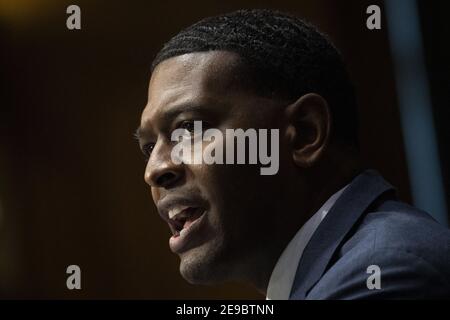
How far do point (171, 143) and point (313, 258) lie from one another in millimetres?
341

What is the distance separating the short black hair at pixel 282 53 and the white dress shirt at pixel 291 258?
0.16 metres

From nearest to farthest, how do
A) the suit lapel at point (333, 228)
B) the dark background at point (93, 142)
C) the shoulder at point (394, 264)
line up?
the shoulder at point (394, 264)
the suit lapel at point (333, 228)
the dark background at point (93, 142)

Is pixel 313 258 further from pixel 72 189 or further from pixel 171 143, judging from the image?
pixel 72 189

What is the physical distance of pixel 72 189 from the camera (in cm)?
173

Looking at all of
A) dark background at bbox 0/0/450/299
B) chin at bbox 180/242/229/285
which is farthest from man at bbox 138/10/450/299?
dark background at bbox 0/0/450/299

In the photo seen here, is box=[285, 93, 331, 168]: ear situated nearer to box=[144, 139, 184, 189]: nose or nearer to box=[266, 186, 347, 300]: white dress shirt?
box=[266, 186, 347, 300]: white dress shirt

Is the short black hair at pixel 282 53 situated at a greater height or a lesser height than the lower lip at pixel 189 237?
greater

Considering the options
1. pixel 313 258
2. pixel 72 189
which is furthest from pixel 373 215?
pixel 72 189

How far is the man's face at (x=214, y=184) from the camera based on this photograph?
132 centimetres

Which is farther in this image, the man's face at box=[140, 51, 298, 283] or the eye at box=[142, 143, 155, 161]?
the eye at box=[142, 143, 155, 161]

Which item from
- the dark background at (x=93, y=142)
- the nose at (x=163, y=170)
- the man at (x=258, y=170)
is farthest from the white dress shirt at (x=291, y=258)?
the dark background at (x=93, y=142)

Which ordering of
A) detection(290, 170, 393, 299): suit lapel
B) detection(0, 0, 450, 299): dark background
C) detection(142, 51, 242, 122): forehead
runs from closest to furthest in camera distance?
detection(290, 170, 393, 299): suit lapel → detection(142, 51, 242, 122): forehead → detection(0, 0, 450, 299): dark background

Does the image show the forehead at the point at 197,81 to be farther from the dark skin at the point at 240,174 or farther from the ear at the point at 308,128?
the ear at the point at 308,128

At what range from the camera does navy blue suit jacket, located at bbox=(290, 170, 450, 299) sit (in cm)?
112
